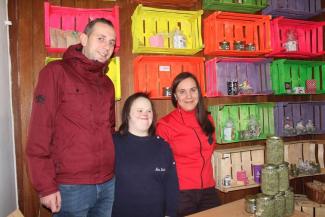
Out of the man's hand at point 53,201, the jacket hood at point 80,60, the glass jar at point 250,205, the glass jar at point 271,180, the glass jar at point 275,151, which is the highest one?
the jacket hood at point 80,60

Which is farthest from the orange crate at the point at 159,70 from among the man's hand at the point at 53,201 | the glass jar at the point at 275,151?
the man's hand at the point at 53,201

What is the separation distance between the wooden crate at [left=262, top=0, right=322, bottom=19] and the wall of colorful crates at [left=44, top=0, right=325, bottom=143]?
0.01 m

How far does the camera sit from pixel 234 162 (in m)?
2.75

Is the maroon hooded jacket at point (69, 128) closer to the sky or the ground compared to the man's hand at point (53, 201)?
closer to the sky

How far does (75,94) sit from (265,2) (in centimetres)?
216

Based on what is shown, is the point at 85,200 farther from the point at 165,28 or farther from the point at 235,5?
the point at 235,5

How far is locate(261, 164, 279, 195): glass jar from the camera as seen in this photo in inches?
62.0

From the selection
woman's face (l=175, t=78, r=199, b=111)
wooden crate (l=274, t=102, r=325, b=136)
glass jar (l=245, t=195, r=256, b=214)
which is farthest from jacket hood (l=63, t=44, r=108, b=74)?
wooden crate (l=274, t=102, r=325, b=136)

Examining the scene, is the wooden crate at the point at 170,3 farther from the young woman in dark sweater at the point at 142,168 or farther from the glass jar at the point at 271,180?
the glass jar at the point at 271,180

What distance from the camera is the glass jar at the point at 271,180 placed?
62.0 inches

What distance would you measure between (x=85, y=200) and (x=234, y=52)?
1.92m

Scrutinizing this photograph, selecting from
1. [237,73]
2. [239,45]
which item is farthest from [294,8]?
[237,73]

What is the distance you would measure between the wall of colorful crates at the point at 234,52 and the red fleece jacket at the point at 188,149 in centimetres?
35

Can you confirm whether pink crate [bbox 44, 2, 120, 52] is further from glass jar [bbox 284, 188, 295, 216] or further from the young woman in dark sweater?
glass jar [bbox 284, 188, 295, 216]
